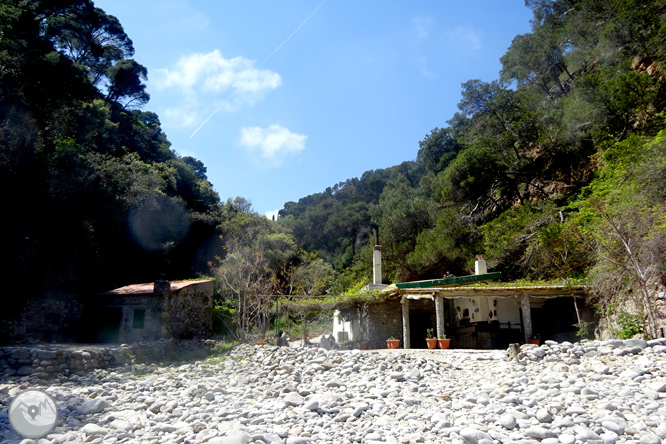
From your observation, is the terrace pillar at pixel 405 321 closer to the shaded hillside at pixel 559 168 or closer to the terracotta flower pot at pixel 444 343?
the terracotta flower pot at pixel 444 343

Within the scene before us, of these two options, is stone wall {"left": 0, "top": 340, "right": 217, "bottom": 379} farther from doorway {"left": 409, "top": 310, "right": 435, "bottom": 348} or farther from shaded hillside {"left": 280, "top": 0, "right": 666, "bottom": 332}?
shaded hillside {"left": 280, "top": 0, "right": 666, "bottom": 332}

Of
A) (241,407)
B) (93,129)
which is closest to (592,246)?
(241,407)

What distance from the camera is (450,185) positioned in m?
22.1

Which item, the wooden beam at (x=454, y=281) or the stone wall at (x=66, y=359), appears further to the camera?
the wooden beam at (x=454, y=281)

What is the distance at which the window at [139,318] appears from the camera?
61.1ft

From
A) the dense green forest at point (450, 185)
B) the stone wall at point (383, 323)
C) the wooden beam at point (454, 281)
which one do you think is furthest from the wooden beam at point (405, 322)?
the dense green forest at point (450, 185)

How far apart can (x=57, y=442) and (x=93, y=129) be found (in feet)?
79.4

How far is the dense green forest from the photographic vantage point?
1298cm

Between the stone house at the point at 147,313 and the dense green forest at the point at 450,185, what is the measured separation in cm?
167

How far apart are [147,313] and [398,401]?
14.3 meters

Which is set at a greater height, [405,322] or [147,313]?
[147,313]

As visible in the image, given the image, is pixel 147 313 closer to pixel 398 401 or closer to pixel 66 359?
pixel 66 359

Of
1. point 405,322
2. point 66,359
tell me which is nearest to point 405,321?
point 405,322

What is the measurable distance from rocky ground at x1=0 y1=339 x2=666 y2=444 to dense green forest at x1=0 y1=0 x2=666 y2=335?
2950mm
